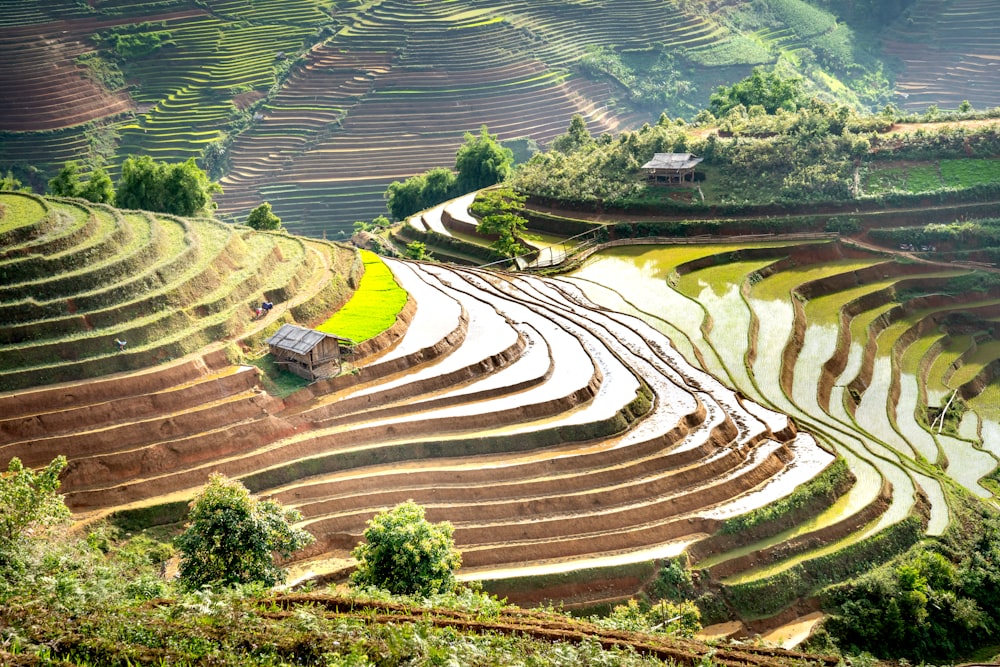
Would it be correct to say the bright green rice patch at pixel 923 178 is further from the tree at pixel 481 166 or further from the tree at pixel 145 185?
the tree at pixel 145 185

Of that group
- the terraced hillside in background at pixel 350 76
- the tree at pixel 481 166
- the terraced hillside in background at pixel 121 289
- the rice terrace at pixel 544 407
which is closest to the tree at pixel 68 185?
the rice terrace at pixel 544 407

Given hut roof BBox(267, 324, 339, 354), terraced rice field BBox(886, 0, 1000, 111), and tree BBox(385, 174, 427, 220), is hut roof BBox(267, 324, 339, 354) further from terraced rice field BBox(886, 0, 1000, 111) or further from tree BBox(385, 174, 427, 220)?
terraced rice field BBox(886, 0, 1000, 111)

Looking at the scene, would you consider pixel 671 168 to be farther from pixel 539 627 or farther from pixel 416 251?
pixel 539 627

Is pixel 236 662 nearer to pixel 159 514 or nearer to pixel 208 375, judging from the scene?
pixel 159 514

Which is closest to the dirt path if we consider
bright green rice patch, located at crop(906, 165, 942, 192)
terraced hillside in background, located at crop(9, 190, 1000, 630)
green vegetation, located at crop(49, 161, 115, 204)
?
terraced hillside in background, located at crop(9, 190, 1000, 630)

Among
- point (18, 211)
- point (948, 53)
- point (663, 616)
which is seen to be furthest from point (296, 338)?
point (948, 53)

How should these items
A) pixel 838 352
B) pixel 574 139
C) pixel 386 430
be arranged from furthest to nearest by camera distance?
1. pixel 574 139
2. pixel 838 352
3. pixel 386 430
